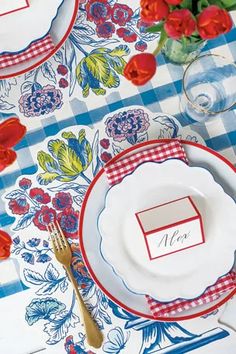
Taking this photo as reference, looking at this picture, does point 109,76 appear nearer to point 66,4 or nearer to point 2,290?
point 66,4

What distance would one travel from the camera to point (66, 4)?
101cm

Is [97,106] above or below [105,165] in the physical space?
above

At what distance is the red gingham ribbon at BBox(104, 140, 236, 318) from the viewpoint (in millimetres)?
954

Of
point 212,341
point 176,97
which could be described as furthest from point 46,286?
point 176,97

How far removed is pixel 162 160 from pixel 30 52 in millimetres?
297

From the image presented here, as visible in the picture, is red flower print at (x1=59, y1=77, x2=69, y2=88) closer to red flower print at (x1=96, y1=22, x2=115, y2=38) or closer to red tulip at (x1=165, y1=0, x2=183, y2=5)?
red flower print at (x1=96, y1=22, x2=115, y2=38)

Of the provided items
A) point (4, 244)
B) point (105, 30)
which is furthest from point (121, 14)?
point (4, 244)

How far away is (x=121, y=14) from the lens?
41.3 inches

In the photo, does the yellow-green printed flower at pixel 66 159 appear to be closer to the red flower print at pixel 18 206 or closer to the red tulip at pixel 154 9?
the red flower print at pixel 18 206

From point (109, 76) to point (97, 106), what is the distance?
60mm

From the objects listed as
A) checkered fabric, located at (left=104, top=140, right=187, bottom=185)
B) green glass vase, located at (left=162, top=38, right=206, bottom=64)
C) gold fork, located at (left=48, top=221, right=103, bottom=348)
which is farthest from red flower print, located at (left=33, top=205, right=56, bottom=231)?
green glass vase, located at (left=162, top=38, right=206, bottom=64)

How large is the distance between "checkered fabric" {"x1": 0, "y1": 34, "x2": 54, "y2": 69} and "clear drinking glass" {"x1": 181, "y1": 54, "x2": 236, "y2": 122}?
0.81ft

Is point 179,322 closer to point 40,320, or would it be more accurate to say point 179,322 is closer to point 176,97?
point 40,320

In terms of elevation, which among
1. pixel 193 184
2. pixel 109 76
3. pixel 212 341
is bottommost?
pixel 212 341
